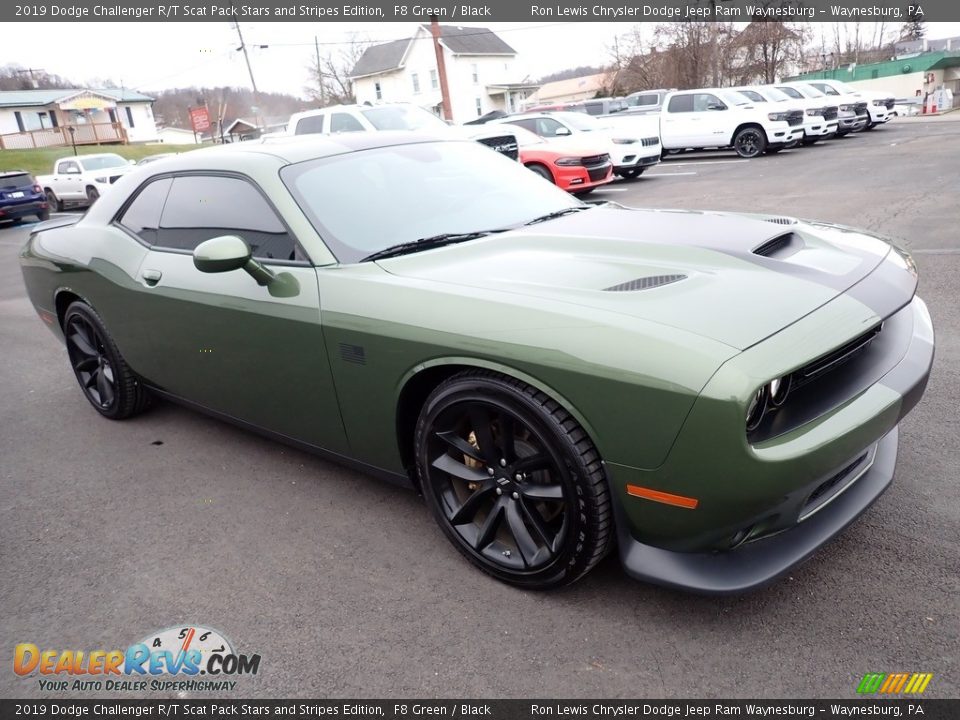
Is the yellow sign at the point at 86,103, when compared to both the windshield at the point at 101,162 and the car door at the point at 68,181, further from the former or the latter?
the windshield at the point at 101,162

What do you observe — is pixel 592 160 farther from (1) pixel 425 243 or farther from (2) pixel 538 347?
(2) pixel 538 347

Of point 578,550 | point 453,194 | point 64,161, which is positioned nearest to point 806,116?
point 453,194

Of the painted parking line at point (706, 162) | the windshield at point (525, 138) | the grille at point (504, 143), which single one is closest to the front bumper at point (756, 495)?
the grille at point (504, 143)

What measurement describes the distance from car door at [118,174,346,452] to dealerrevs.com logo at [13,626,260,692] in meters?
0.89

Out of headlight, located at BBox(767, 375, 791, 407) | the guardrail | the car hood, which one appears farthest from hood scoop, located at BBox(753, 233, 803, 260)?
the guardrail

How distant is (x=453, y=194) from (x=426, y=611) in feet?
6.04

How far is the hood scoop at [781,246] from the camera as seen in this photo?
2.59 meters

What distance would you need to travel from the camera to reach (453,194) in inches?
131


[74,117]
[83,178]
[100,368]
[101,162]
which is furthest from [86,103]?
[100,368]

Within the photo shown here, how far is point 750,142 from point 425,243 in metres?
17.2

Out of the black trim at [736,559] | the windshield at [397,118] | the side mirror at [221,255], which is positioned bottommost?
the black trim at [736,559]

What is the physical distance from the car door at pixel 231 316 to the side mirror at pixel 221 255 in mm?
214
